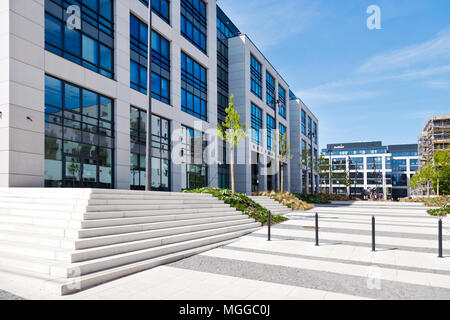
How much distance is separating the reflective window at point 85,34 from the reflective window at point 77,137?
5.29 ft

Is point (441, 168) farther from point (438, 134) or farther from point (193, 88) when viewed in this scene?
point (438, 134)

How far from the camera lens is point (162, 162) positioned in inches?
834

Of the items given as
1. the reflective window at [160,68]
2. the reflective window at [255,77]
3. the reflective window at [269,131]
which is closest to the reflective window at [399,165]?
the reflective window at [269,131]

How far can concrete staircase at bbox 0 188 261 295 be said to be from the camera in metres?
5.81

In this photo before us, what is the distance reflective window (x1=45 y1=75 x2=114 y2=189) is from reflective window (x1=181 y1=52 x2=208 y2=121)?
7897 millimetres

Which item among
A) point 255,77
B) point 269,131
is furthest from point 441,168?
point 255,77

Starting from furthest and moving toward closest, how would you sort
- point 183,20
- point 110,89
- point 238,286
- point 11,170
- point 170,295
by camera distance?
point 183,20, point 110,89, point 11,170, point 238,286, point 170,295

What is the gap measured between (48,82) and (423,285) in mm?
16095

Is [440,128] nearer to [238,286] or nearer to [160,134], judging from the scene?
[160,134]

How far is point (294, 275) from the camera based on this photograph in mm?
6297

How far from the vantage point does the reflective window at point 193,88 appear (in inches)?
953

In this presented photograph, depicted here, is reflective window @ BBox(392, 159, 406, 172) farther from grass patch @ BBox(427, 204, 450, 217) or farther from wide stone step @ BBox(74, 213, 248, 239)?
wide stone step @ BBox(74, 213, 248, 239)

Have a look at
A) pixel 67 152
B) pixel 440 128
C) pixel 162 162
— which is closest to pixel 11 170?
pixel 67 152

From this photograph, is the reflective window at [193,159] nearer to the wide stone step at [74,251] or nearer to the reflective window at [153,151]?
the reflective window at [153,151]
